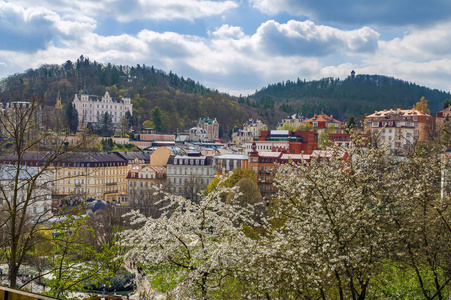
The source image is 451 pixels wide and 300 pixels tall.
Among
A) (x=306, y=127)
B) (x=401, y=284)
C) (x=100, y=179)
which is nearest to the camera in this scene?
(x=401, y=284)

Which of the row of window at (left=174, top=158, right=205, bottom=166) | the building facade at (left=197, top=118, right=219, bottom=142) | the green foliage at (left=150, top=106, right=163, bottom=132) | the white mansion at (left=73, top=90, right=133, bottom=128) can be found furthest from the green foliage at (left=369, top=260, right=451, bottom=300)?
the building facade at (left=197, top=118, right=219, bottom=142)

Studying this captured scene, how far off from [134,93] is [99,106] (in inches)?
876

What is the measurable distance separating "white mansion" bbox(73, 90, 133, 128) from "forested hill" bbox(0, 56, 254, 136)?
4237mm

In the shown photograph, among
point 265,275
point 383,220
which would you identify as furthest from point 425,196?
point 265,275

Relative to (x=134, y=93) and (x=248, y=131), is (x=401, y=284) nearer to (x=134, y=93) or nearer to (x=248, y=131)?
(x=248, y=131)

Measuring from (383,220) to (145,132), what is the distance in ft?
385

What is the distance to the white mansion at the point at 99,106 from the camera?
132 metres

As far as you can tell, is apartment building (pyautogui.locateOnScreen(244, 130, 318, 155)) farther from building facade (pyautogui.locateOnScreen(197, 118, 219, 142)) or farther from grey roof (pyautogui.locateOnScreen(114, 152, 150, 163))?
building facade (pyautogui.locateOnScreen(197, 118, 219, 142))

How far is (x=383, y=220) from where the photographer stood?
11.0m

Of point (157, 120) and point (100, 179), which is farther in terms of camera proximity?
point (157, 120)

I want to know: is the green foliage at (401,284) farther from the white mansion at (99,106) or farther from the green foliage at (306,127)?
the white mansion at (99,106)

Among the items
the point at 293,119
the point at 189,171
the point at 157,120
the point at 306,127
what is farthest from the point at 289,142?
the point at 293,119

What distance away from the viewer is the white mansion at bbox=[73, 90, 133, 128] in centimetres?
13150

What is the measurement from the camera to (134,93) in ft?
509
